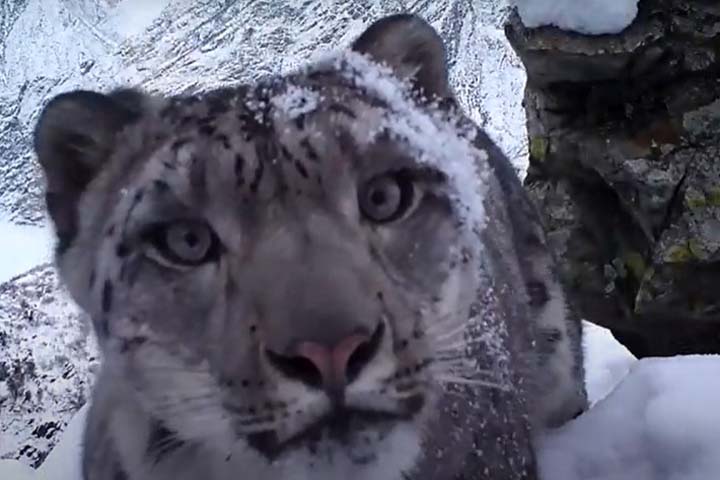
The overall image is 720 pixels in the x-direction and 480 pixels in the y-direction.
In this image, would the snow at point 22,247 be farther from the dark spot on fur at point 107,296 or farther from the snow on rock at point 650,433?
the snow on rock at point 650,433

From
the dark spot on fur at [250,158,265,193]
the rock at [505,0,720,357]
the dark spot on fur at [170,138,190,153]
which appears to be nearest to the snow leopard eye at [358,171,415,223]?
the dark spot on fur at [250,158,265,193]

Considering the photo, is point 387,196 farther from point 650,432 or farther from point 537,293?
point 537,293

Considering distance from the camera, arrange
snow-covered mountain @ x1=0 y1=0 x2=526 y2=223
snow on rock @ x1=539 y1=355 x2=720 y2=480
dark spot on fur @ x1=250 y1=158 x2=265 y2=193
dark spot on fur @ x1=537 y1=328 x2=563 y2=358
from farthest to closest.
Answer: snow-covered mountain @ x1=0 y1=0 x2=526 y2=223, dark spot on fur @ x1=537 y1=328 x2=563 y2=358, snow on rock @ x1=539 y1=355 x2=720 y2=480, dark spot on fur @ x1=250 y1=158 x2=265 y2=193

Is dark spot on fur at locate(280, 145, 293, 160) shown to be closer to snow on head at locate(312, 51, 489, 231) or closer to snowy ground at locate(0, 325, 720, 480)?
snow on head at locate(312, 51, 489, 231)

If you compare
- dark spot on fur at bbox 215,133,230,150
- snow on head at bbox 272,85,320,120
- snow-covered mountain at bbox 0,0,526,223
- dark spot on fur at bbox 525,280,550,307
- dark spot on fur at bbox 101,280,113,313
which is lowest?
dark spot on fur at bbox 525,280,550,307

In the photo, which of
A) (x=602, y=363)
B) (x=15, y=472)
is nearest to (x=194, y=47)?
(x=602, y=363)

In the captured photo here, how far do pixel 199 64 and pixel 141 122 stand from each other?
145 cm

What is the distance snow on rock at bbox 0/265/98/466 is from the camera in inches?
93.5

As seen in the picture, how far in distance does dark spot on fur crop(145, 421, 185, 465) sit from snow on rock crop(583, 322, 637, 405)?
97 cm

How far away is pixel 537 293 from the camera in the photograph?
71.5 inches

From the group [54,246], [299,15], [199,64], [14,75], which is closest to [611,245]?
[299,15]

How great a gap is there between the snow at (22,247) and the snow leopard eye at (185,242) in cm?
33

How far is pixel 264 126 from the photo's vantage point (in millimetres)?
1111

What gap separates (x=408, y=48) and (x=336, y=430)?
1.96ft
